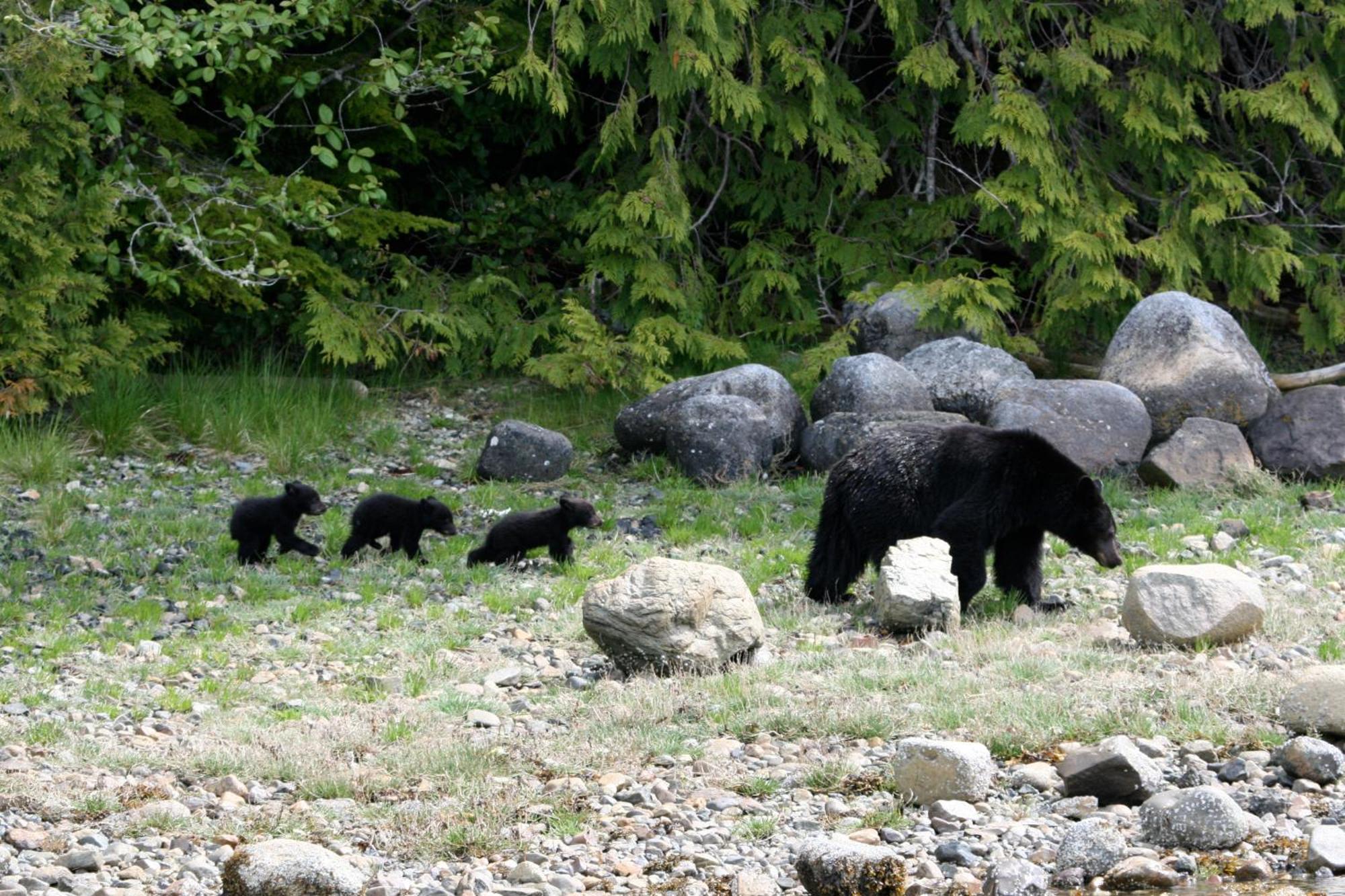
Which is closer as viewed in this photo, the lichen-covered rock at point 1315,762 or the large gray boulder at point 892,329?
the lichen-covered rock at point 1315,762

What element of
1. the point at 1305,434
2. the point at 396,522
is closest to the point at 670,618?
the point at 396,522

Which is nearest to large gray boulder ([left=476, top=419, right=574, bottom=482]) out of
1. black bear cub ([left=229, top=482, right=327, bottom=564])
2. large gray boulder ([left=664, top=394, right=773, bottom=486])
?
large gray boulder ([left=664, top=394, right=773, bottom=486])

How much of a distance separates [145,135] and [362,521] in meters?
5.73

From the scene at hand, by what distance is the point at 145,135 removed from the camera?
15016 mm

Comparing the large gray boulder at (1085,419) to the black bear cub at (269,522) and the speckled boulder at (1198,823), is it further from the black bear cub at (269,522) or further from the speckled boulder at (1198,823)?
the speckled boulder at (1198,823)

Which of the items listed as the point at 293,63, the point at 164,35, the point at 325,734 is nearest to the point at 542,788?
the point at 325,734

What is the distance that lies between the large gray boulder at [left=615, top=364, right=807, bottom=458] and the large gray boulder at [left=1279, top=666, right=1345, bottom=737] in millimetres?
7171

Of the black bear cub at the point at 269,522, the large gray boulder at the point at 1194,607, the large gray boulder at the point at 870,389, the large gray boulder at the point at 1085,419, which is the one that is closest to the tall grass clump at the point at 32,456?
the black bear cub at the point at 269,522

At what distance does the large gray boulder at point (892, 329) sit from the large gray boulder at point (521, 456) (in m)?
3.61

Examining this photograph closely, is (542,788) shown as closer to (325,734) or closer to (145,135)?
(325,734)

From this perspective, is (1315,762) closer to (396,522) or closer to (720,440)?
(396,522)

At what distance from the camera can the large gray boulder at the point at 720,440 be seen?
44.1 ft

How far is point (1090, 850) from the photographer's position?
580cm

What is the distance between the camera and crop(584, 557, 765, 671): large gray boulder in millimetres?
8086
